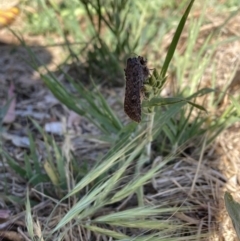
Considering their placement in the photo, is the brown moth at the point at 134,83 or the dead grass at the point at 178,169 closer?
the brown moth at the point at 134,83

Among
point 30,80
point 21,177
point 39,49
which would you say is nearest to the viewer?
point 21,177

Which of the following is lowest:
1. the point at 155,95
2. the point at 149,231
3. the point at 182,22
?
the point at 149,231

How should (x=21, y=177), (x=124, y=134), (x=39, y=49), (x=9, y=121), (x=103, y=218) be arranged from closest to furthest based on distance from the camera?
1. (x=103, y=218)
2. (x=124, y=134)
3. (x=21, y=177)
4. (x=9, y=121)
5. (x=39, y=49)

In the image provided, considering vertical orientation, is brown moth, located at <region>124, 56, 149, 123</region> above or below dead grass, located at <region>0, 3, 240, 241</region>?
above

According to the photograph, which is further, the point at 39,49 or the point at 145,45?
the point at 39,49

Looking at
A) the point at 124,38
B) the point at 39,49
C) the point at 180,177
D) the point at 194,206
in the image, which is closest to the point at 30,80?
the point at 39,49

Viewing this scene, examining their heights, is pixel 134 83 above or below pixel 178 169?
above

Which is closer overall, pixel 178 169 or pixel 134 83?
pixel 134 83

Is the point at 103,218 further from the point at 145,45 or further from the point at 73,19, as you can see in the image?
the point at 73,19

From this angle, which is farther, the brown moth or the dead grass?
the dead grass

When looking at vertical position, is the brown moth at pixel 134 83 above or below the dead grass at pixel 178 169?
above

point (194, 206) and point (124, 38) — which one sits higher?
point (124, 38)
